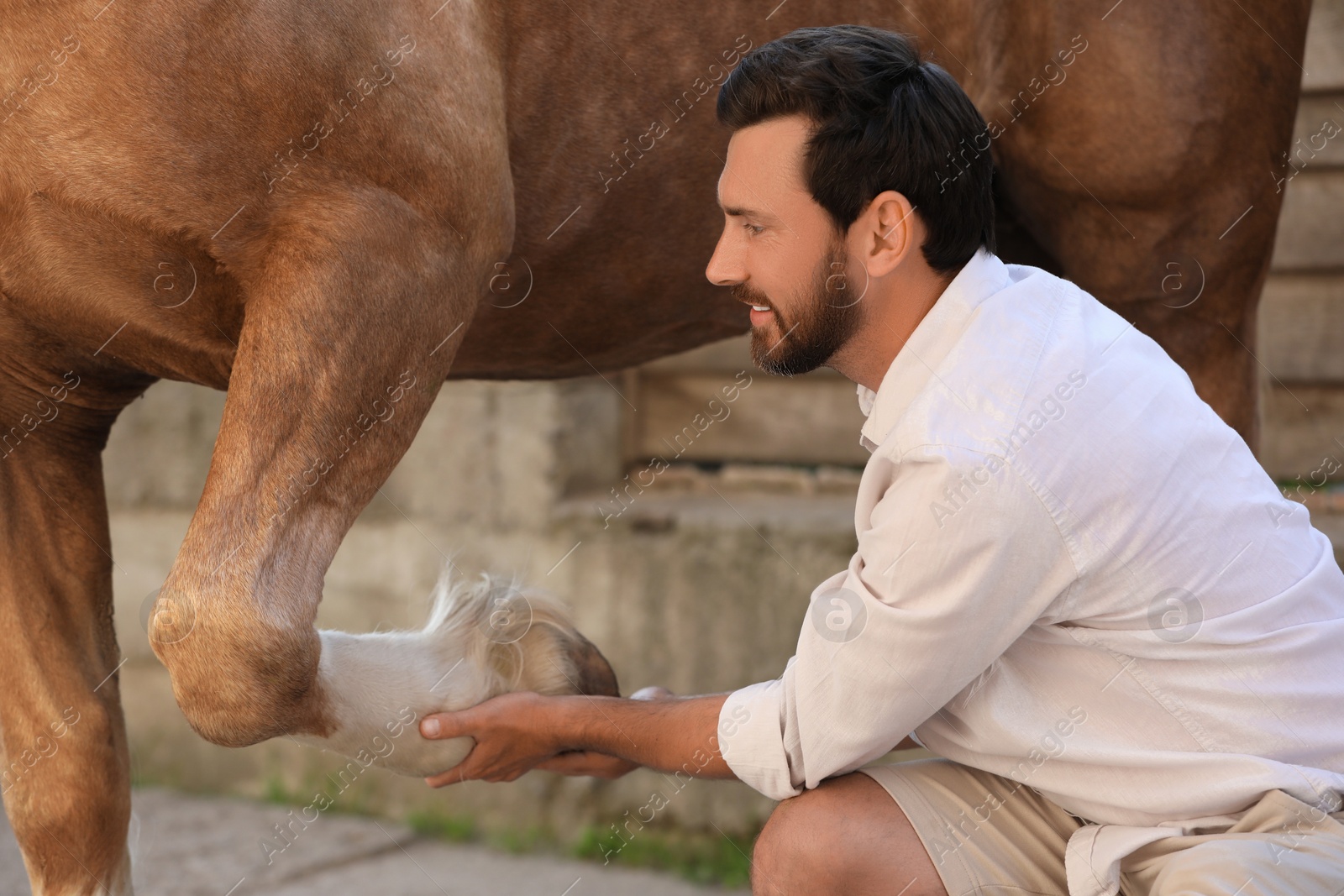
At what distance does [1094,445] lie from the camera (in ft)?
4.72

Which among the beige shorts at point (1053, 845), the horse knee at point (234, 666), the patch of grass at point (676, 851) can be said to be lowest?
the patch of grass at point (676, 851)

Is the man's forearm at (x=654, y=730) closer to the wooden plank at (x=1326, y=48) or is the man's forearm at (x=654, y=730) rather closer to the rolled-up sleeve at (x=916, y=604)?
the rolled-up sleeve at (x=916, y=604)

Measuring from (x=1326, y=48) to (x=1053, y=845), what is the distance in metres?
2.55

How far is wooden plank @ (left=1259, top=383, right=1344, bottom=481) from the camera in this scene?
11.4 feet

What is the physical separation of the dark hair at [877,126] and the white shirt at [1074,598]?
79mm

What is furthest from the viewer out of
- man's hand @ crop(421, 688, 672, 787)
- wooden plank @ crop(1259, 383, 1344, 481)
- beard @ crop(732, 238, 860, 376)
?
wooden plank @ crop(1259, 383, 1344, 481)

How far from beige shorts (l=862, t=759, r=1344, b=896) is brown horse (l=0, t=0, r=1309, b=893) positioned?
20.3 inches

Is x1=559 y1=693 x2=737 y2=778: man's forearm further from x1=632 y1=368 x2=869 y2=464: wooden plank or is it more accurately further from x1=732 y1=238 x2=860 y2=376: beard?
x1=632 y1=368 x2=869 y2=464: wooden plank

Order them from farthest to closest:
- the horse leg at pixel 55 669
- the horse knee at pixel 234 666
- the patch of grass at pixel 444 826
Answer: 1. the patch of grass at pixel 444 826
2. the horse leg at pixel 55 669
3. the horse knee at pixel 234 666

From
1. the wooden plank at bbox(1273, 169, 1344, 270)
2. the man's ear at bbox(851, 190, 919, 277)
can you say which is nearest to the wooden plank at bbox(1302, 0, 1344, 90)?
the wooden plank at bbox(1273, 169, 1344, 270)

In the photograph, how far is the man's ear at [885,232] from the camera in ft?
5.12

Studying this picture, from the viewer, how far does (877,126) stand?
5.06ft

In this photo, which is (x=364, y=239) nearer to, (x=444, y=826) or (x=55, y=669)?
(x=55, y=669)

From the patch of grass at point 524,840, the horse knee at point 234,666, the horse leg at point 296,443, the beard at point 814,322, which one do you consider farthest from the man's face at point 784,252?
the patch of grass at point 524,840
